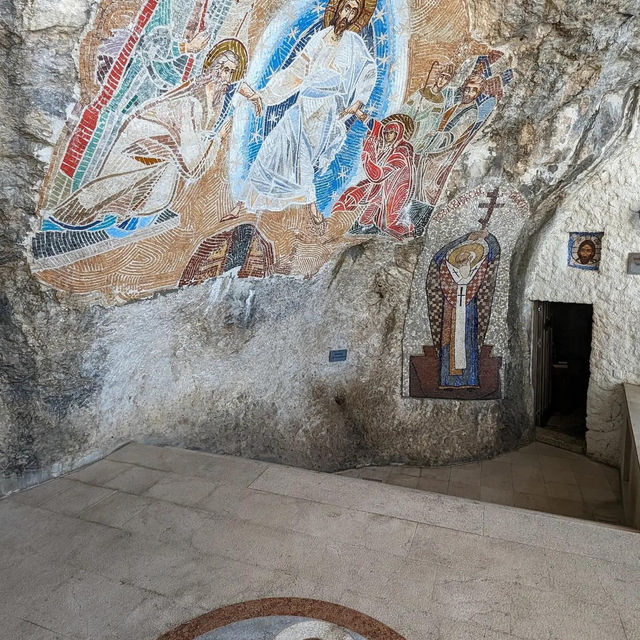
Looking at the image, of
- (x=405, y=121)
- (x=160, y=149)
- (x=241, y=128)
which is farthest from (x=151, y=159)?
(x=405, y=121)

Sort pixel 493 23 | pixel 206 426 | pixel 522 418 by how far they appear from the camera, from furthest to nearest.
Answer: pixel 522 418, pixel 206 426, pixel 493 23

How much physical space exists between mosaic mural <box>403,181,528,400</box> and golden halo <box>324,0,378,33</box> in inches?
85.3

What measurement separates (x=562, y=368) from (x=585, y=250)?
2.70 m

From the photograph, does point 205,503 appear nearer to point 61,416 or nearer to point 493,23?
A: point 61,416

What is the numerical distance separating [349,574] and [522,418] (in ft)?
13.7

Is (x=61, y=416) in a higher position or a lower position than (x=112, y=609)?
higher

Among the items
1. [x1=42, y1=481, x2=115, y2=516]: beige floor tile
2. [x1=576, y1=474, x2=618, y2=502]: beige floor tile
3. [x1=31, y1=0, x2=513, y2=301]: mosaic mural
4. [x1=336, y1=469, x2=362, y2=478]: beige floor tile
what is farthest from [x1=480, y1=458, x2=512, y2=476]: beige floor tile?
[x1=42, y1=481, x2=115, y2=516]: beige floor tile

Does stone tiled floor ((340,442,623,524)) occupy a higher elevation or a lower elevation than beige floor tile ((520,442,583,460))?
lower

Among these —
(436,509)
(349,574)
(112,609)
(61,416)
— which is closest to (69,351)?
(61,416)

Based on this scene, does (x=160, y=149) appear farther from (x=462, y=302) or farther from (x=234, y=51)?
(x=462, y=302)

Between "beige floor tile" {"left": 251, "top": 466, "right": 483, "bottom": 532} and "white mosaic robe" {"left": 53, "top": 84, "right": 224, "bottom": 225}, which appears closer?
"white mosaic robe" {"left": 53, "top": 84, "right": 224, "bottom": 225}

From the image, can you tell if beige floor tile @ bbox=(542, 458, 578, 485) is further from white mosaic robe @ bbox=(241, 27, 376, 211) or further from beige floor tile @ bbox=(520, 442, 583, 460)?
white mosaic robe @ bbox=(241, 27, 376, 211)

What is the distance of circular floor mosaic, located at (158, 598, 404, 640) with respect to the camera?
2117 mm

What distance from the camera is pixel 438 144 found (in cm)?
413
